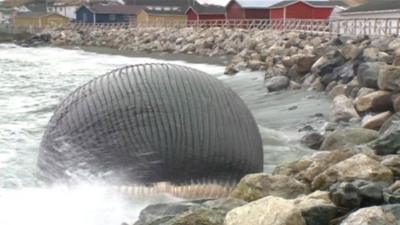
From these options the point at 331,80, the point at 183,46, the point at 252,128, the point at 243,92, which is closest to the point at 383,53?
the point at 331,80

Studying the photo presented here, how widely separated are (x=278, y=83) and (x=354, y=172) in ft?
42.0

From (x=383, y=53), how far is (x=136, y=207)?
13.0 metres

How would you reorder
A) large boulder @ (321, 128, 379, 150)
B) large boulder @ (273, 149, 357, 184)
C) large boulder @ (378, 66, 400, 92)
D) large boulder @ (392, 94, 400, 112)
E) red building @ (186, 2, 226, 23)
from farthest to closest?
1. red building @ (186, 2, 226, 23)
2. large boulder @ (378, 66, 400, 92)
3. large boulder @ (392, 94, 400, 112)
4. large boulder @ (321, 128, 379, 150)
5. large boulder @ (273, 149, 357, 184)

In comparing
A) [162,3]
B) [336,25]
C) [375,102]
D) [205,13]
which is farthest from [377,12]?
[162,3]

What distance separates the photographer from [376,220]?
4.18 meters

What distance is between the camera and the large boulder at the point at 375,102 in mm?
12219

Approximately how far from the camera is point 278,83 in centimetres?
1862

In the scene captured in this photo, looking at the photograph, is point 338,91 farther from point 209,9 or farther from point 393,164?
point 209,9

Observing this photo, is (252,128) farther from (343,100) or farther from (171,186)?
(343,100)

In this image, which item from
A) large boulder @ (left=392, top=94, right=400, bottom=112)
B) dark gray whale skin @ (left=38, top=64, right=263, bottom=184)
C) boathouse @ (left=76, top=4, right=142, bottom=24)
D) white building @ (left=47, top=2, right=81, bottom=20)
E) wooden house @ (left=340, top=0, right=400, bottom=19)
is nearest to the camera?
dark gray whale skin @ (left=38, top=64, right=263, bottom=184)

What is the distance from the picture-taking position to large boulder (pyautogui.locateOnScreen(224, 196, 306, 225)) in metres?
4.58

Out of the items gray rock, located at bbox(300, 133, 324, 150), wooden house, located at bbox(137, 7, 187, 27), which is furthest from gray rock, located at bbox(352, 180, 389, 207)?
wooden house, located at bbox(137, 7, 187, 27)

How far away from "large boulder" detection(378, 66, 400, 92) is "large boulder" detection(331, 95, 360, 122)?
2.30 feet

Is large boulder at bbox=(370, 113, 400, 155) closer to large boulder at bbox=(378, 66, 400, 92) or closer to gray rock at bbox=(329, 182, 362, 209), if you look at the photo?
gray rock at bbox=(329, 182, 362, 209)
